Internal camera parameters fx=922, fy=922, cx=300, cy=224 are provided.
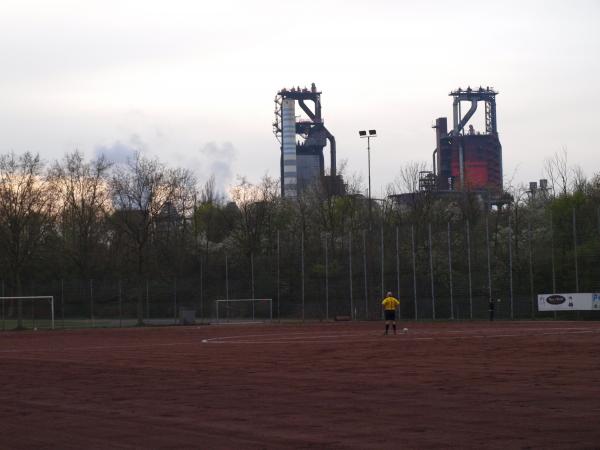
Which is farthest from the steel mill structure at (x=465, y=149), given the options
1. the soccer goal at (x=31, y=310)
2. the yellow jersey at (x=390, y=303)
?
the yellow jersey at (x=390, y=303)

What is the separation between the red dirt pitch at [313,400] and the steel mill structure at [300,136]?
121335 millimetres

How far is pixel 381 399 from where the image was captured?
53.4 feet

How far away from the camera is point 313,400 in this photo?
16438 mm

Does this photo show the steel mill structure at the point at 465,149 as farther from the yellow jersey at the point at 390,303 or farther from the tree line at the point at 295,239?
the yellow jersey at the point at 390,303

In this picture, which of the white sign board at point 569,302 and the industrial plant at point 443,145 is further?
the industrial plant at point 443,145

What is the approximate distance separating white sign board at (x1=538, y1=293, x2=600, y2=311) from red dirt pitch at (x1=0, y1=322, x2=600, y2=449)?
30324 mm

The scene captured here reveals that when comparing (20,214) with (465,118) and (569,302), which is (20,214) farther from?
(465,118)

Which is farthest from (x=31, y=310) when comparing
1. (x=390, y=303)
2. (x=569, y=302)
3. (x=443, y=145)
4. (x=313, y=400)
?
(x=443, y=145)

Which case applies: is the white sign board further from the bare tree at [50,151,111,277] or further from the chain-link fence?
the bare tree at [50,151,111,277]

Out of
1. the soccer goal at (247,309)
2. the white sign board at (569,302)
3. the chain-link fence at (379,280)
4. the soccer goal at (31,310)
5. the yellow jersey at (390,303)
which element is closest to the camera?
the yellow jersey at (390,303)

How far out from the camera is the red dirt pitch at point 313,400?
12258mm

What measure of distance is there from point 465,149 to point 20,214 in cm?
10603

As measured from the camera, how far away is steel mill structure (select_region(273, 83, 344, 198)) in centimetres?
15125

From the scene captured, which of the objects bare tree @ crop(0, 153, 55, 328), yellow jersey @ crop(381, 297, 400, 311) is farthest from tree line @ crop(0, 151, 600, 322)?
yellow jersey @ crop(381, 297, 400, 311)
